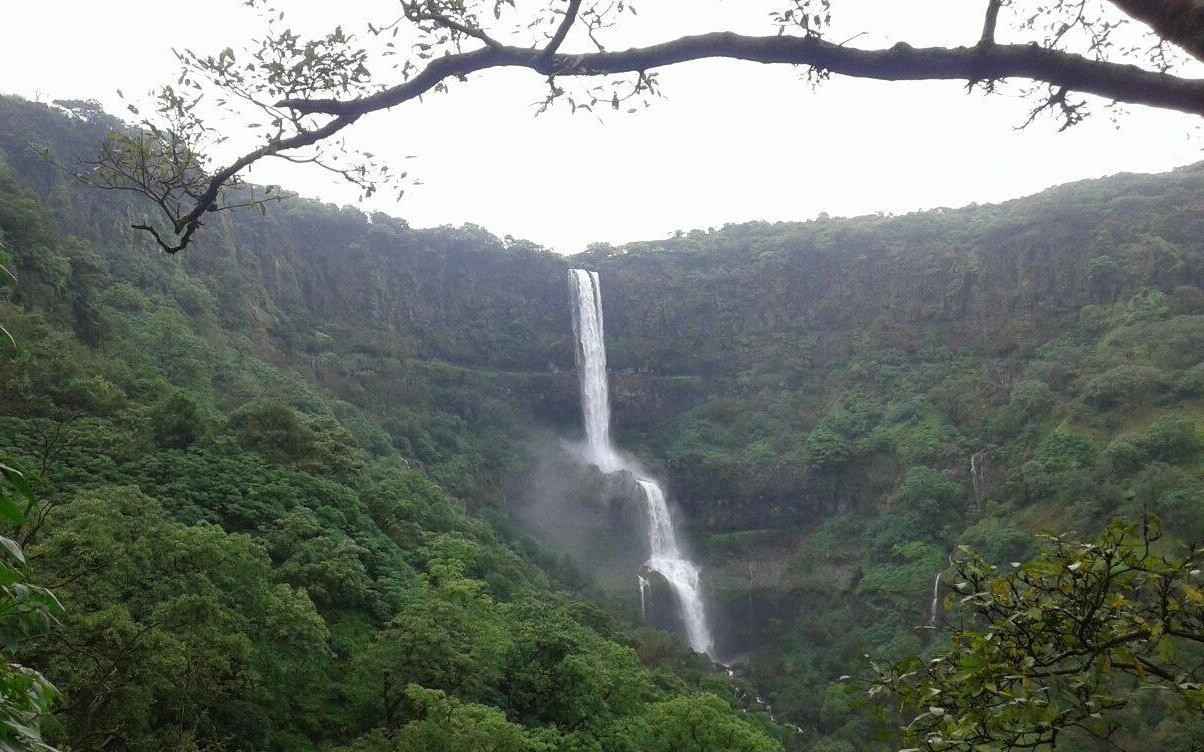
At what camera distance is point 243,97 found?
3.54 meters

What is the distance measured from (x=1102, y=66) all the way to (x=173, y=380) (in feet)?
72.4

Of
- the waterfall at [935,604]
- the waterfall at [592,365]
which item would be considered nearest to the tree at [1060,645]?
the waterfall at [935,604]

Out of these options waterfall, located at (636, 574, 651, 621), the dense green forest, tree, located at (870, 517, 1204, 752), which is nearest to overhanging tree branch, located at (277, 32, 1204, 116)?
tree, located at (870, 517, 1204, 752)

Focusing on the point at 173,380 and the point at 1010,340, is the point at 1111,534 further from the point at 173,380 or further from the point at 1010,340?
the point at 1010,340

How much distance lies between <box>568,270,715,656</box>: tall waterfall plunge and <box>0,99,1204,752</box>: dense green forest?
0.80 m

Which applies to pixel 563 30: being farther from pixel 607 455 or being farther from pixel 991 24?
pixel 607 455

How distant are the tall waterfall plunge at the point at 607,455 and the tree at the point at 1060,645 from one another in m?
27.3

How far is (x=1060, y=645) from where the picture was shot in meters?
2.16

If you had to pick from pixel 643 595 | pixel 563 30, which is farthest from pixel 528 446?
pixel 563 30

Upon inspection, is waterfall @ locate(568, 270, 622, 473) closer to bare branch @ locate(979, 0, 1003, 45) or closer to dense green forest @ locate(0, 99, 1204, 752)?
dense green forest @ locate(0, 99, 1204, 752)

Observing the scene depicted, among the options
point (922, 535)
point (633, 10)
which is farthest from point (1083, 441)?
point (633, 10)

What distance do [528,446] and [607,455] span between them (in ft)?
13.1

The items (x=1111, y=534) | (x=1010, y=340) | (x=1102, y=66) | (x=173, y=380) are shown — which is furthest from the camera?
(x=1010, y=340)

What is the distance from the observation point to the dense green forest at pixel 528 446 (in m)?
8.25
